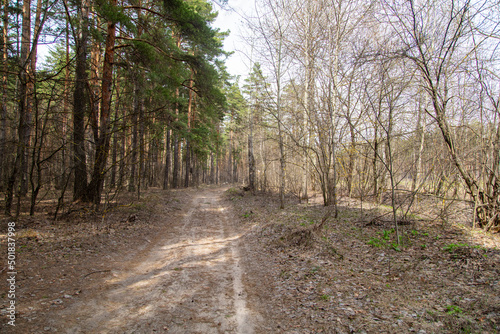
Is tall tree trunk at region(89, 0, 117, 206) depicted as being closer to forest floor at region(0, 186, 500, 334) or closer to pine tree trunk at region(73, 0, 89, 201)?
pine tree trunk at region(73, 0, 89, 201)

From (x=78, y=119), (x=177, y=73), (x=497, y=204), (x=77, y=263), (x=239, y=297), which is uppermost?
(x=177, y=73)

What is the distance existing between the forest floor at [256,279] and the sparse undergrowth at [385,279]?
0.02 metres

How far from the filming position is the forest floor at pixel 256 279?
3.31 m

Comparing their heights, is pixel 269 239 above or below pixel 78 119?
below

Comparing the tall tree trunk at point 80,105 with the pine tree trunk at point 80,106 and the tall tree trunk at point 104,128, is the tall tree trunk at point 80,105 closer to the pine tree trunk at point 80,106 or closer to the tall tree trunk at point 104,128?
the pine tree trunk at point 80,106

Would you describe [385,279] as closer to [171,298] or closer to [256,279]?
[256,279]

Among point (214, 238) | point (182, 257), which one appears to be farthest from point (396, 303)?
point (214, 238)

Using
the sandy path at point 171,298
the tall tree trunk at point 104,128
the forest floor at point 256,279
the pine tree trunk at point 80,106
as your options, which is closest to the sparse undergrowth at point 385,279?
the forest floor at point 256,279

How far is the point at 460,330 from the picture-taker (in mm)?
2893

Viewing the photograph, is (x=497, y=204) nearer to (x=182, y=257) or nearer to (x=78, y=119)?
(x=182, y=257)

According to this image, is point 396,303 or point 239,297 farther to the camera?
point 239,297

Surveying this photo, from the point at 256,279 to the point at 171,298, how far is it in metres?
1.73

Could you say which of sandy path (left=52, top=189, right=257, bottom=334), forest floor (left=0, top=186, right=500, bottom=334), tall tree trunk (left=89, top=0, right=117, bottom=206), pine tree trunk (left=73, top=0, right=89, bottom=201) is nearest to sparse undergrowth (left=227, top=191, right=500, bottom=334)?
forest floor (left=0, top=186, right=500, bottom=334)

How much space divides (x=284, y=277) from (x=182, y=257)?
8.70ft
